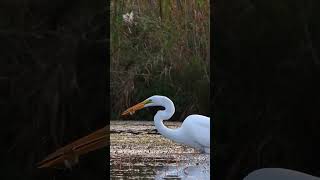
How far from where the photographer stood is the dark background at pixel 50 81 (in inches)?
134

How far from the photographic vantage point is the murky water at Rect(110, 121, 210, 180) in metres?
3.91

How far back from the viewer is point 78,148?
11.3 feet

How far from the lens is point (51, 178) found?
346cm

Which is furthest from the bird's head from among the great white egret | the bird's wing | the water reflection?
the bird's wing

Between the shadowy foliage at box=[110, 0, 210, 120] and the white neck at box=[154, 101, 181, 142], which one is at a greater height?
the shadowy foliage at box=[110, 0, 210, 120]

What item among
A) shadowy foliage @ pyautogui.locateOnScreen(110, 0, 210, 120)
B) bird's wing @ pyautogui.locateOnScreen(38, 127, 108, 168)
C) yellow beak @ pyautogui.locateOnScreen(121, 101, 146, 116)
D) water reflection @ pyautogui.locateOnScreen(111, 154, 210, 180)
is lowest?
water reflection @ pyautogui.locateOnScreen(111, 154, 210, 180)

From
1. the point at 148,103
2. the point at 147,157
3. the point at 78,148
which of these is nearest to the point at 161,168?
the point at 147,157
